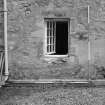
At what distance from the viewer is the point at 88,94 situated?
592 cm

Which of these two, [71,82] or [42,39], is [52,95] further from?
[42,39]

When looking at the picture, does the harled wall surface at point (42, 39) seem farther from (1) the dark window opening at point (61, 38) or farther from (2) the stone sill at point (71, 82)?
(1) the dark window opening at point (61, 38)

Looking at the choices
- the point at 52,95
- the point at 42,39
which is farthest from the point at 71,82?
the point at 42,39

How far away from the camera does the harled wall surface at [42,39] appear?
6.51 meters

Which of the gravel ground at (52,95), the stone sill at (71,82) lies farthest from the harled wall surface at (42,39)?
the gravel ground at (52,95)

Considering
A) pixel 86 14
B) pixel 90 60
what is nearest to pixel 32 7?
pixel 86 14

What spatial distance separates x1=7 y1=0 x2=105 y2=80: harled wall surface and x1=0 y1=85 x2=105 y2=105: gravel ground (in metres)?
0.41

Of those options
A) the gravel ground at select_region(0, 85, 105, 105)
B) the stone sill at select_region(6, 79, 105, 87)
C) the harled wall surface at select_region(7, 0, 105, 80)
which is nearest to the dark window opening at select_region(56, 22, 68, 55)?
the harled wall surface at select_region(7, 0, 105, 80)

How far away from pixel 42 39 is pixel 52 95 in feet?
6.10

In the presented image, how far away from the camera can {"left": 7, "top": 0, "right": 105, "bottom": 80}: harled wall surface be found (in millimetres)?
6508

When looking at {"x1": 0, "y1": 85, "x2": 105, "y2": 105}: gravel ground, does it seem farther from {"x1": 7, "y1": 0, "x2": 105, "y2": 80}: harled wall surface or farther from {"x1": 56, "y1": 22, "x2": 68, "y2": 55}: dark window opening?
{"x1": 56, "y1": 22, "x2": 68, "y2": 55}: dark window opening

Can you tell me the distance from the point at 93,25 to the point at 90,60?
1158 millimetres

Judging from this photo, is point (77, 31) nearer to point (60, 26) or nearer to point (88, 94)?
point (60, 26)

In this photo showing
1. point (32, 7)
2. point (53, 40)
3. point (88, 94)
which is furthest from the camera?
point (53, 40)
